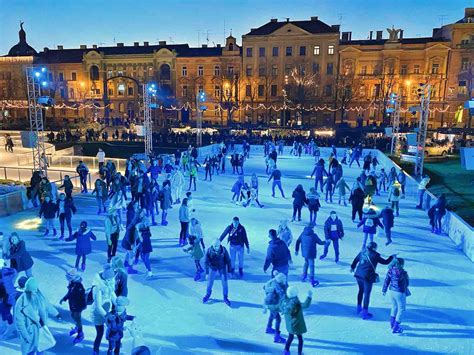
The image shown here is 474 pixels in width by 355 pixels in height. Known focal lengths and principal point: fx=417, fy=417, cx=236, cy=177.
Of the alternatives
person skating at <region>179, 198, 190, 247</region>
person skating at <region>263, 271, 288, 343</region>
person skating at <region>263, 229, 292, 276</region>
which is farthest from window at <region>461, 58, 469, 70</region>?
person skating at <region>263, 271, 288, 343</region>

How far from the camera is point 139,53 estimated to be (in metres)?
58.9

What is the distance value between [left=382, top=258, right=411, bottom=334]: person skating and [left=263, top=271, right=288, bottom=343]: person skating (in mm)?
1680

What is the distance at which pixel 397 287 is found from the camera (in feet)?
20.5

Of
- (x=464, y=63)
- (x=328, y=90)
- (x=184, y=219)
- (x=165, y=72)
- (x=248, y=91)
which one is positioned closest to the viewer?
(x=184, y=219)

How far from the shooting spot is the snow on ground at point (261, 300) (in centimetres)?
625

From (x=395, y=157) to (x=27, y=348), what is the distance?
26973mm

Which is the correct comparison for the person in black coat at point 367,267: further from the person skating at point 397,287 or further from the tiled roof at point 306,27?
the tiled roof at point 306,27

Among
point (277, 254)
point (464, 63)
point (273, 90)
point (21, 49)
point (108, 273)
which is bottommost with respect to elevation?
point (277, 254)

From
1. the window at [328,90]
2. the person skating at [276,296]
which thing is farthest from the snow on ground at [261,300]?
the window at [328,90]

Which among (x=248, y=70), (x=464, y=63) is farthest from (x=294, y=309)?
(x=464, y=63)

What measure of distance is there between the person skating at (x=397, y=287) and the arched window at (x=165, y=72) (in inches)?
2182

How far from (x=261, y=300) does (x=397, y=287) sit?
8.08ft

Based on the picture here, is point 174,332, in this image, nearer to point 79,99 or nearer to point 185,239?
point 185,239

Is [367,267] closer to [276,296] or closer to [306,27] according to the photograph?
[276,296]
